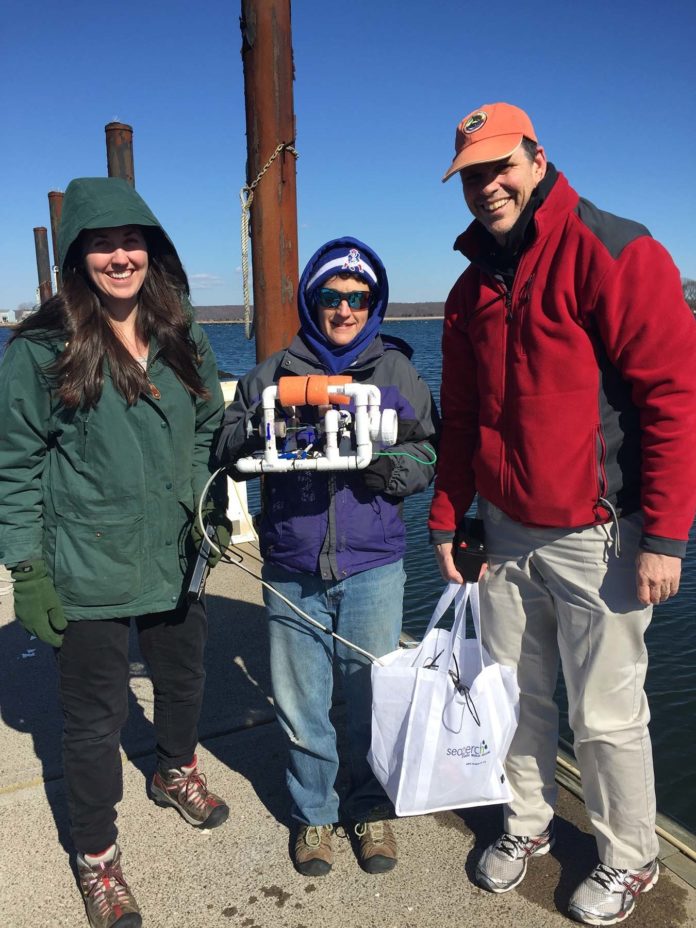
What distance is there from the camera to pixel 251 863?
106 inches

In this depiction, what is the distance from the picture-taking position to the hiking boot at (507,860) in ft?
8.20

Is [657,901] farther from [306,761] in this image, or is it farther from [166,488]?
[166,488]

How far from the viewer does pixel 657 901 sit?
7.84 ft

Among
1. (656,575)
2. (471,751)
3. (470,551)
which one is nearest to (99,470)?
(470,551)

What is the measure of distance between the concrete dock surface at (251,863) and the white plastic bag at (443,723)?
36 cm

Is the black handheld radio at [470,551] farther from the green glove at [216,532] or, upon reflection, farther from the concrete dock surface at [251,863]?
the concrete dock surface at [251,863]

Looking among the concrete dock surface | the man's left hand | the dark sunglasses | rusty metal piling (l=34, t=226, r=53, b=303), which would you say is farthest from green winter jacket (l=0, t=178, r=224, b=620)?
rusty metal piling (l=34, t=226, r=53, b=303)

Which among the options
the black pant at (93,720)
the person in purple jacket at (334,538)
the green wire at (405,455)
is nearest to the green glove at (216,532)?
the person in purple jacket at (334,538)

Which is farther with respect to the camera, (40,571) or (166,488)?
Result: (166,488)

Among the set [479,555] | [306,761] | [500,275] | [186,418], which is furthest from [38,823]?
[500,275]

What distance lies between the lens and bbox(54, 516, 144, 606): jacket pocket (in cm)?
245

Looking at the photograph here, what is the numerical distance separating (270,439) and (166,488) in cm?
48

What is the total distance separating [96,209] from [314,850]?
235 cm

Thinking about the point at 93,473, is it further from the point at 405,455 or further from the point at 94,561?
the point at 405,455
